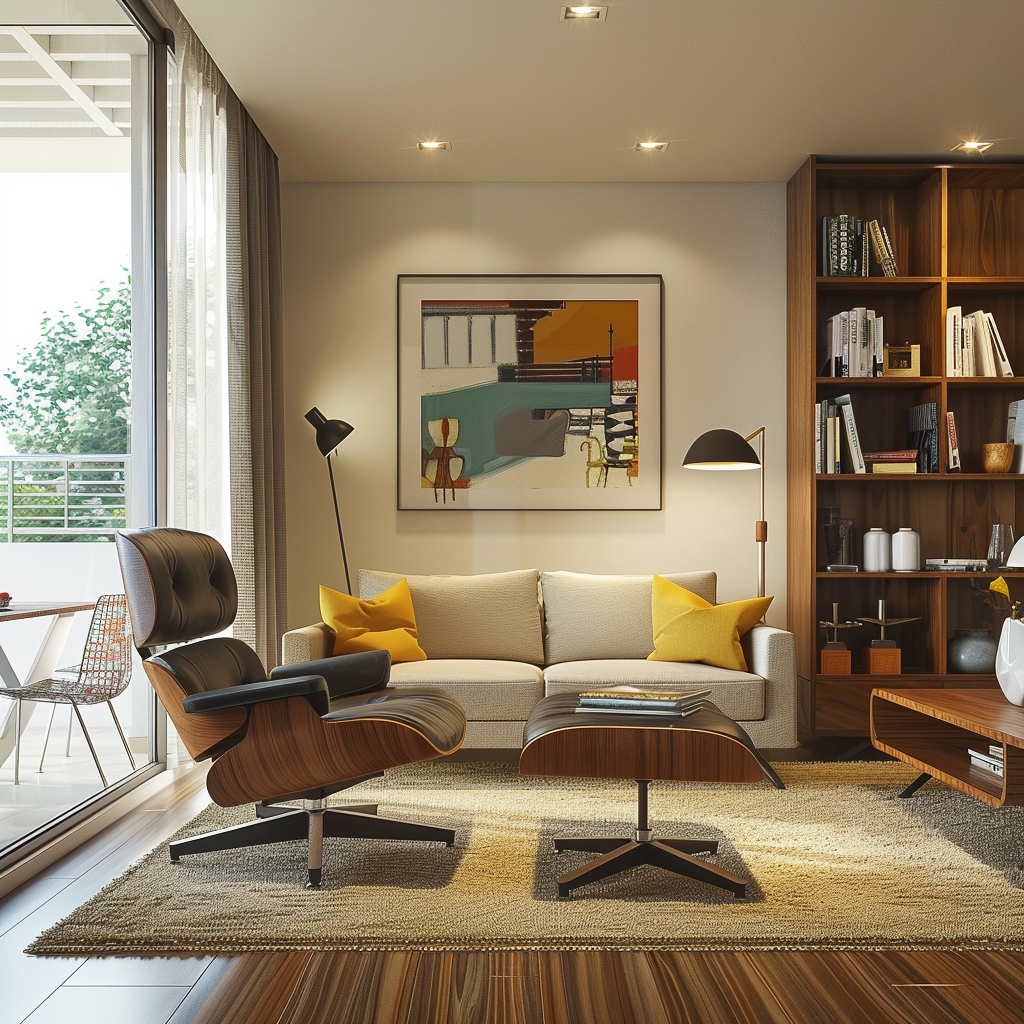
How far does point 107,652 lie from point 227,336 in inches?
57.4

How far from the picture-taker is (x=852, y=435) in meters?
4.50

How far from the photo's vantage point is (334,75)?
147 inches

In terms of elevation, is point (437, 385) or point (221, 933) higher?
point (437, 385)

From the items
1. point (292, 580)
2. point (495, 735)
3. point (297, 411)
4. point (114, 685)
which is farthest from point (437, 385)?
point (114, 685)

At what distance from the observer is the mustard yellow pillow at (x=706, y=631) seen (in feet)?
13.0

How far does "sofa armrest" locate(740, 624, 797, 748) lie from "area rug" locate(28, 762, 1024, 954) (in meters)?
0.31

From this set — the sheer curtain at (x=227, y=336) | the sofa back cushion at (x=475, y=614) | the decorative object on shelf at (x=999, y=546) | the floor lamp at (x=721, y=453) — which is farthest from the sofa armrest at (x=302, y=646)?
the decorative object on shelf at (x=999, y=546)

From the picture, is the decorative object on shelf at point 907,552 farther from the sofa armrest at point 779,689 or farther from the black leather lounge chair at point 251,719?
the black leather lounge chair at point 251,719

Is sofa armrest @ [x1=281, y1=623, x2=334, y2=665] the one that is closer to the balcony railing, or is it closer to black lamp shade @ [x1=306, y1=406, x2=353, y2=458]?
the balcony railing

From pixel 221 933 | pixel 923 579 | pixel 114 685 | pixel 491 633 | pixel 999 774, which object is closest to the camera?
pixel 221 933

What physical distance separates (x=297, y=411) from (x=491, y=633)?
1.61 metres

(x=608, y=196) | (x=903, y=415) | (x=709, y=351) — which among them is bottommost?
(x=903, y=415)

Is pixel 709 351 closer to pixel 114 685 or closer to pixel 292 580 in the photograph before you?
pixel 292 580

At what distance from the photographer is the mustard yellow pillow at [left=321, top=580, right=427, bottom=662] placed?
3947 mm
